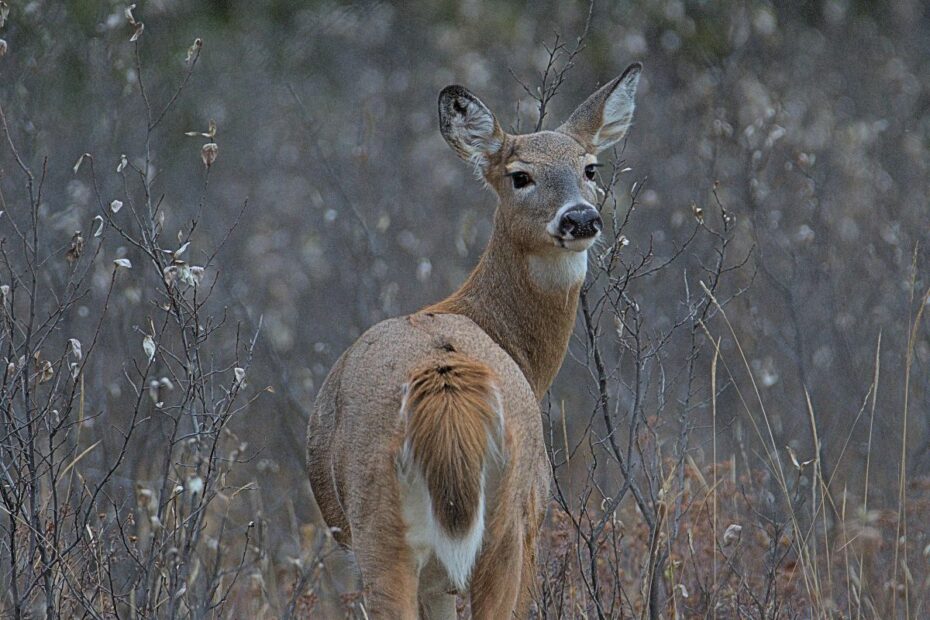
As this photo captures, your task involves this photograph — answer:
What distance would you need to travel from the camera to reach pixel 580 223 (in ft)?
21.9

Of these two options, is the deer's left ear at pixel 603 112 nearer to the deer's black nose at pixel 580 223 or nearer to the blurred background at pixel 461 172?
the blurred background at pixel 461 172

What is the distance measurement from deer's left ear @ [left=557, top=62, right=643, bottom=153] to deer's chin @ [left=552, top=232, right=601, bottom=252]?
102 cm

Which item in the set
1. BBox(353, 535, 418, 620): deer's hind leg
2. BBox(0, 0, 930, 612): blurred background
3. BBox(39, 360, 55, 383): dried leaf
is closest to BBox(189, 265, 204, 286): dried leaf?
BBox(39, 360, 55, 383): dried leaf

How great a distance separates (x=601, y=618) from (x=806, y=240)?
214 inches

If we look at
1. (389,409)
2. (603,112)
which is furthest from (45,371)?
(603,112)

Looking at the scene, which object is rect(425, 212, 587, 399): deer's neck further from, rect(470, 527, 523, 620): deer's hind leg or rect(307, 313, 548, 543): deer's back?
rect(470, 527, 523, 620): deer's hind leg

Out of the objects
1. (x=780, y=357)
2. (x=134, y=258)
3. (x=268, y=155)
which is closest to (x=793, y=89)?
(x=780, y=357)

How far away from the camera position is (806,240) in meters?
10.5

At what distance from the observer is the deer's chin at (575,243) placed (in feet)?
21.9

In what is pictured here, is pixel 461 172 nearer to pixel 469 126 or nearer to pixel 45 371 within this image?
pixel 469 126

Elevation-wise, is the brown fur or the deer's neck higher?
the brown fur

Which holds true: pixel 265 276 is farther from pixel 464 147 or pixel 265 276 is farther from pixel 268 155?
pixel 464 147

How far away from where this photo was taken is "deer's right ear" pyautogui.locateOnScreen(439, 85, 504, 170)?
753 centimetres

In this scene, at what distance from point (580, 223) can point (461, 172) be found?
32.3 ft
